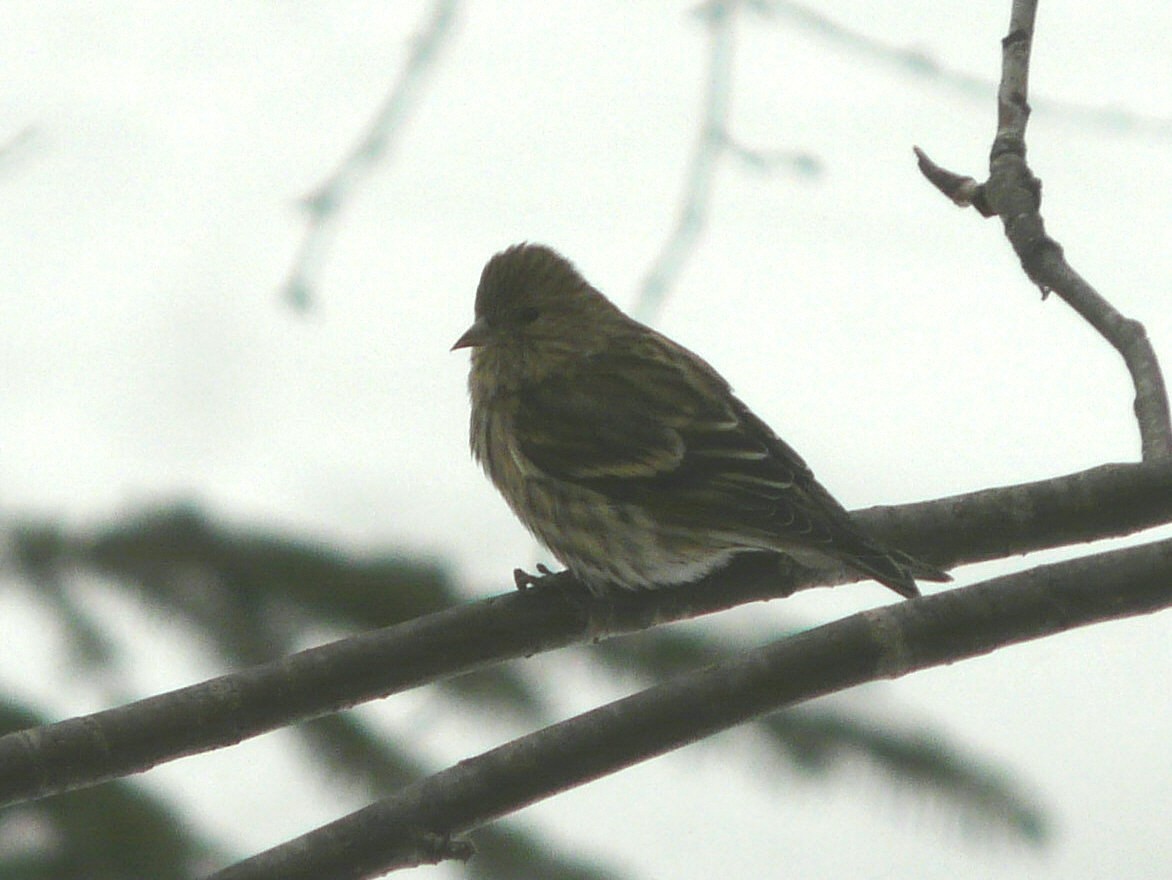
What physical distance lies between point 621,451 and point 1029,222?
1325 millimetres

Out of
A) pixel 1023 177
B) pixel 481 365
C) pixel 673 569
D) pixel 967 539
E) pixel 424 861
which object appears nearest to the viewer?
pixel 424 861

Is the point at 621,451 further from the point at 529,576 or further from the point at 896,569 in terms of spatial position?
the point at 896,569

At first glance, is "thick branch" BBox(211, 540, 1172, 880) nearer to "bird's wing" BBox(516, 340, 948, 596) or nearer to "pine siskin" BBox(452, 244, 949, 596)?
"pine siskin" BBox(452, 244, 949, 596)

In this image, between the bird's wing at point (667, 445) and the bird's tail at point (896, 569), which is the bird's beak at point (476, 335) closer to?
the bird's wing at point (667, 445)

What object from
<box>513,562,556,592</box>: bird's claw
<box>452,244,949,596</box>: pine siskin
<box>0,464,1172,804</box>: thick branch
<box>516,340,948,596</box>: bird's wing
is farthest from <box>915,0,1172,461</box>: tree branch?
<box>513,562,556,592</box>: bird's claw

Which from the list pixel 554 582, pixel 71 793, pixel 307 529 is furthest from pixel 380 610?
pixel 71 793

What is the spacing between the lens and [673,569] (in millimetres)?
3838

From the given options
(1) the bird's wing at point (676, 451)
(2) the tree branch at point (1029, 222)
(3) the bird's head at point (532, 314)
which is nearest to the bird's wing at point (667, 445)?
(1) the bird's wing at point (676, 451)

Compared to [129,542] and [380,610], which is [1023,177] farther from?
[129,542]

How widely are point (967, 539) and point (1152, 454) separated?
0.45 m

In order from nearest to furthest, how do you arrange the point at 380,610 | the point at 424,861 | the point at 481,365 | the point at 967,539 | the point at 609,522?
the point at 424,861, the point at 380,610, the point at 967,539, the point at 609,522, the point at 481,365

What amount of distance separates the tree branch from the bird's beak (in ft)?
5.36

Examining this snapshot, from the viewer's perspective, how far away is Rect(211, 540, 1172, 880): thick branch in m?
2.40

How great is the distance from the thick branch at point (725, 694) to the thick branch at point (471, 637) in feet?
0.99
